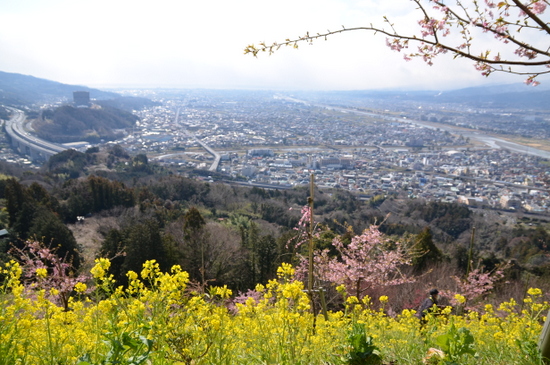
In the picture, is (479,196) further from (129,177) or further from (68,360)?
(68,360)

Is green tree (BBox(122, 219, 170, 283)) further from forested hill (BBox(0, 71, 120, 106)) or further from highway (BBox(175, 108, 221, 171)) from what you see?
forested hill (BBox(0, 71, 120, 106))

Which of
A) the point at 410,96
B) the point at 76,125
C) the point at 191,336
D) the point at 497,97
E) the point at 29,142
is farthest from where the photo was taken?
the point at 410,96

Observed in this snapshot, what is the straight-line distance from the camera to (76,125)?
233 feet

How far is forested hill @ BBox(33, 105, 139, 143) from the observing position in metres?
66.4

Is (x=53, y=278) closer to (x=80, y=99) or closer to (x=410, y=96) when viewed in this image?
(x=80, y=99)

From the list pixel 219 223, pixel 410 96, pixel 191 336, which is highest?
pixel 410 96

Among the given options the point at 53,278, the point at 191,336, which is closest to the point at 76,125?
the point at 53,278

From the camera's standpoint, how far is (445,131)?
79.2m

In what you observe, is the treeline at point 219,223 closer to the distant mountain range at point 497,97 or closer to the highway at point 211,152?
the highway at point 211,152

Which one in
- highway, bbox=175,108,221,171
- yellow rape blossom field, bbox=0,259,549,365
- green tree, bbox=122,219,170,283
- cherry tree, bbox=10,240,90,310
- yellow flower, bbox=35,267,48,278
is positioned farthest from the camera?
highway, bbox=175,108,221,171

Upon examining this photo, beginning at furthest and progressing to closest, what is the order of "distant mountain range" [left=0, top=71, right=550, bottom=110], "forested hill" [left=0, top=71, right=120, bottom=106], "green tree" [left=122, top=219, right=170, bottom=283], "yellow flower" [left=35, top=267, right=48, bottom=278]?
"forested hill" [left=0, top=71, right=120, bottom=106], "distant mountain range" [left=0, top=71, right=550, bottom=110], "green tree" [left=122, top=219, right=170, bottom=283], "yellow flower" [left=35, top=267, right=48, bottom=278]

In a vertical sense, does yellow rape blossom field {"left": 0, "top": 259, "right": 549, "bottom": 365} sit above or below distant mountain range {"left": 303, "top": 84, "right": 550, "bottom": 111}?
below

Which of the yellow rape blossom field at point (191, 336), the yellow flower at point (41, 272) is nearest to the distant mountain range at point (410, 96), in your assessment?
the yellow flower at point (41, 272)

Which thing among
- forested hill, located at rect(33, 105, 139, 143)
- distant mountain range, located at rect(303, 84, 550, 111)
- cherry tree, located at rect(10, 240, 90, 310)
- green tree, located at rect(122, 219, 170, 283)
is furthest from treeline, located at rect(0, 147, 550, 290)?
distant mountain range, located at rect(303, 84, 550, 111)
